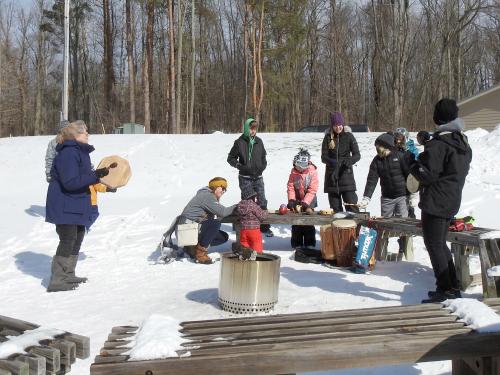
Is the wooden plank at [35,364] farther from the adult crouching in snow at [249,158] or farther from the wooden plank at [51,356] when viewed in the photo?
the adult crouching in snow at [249,158]

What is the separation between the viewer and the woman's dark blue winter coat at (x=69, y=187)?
5969mm

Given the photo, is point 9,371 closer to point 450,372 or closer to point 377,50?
point 450,372

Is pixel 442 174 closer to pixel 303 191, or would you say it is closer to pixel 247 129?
pixel 303 191

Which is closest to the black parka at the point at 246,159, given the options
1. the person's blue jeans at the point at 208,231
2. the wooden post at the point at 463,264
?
the person's blue jeans at the point at 208,231

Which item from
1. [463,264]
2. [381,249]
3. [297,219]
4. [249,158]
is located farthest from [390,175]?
[249,158]

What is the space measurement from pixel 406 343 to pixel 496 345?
0.46 metres

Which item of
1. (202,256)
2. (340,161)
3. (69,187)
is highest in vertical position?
(340,161)

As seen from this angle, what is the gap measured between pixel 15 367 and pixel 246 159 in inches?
243

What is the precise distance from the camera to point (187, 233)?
7.01m

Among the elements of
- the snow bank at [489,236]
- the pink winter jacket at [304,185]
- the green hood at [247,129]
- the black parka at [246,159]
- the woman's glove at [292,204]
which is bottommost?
the snow bank at [489,236]

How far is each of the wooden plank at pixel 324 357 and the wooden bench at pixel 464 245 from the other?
255 cm

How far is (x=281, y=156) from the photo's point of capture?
53.6ft

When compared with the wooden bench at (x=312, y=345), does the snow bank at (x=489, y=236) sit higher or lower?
higher

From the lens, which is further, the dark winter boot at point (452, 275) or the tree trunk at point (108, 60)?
the tree trunk at point (108, 60)
